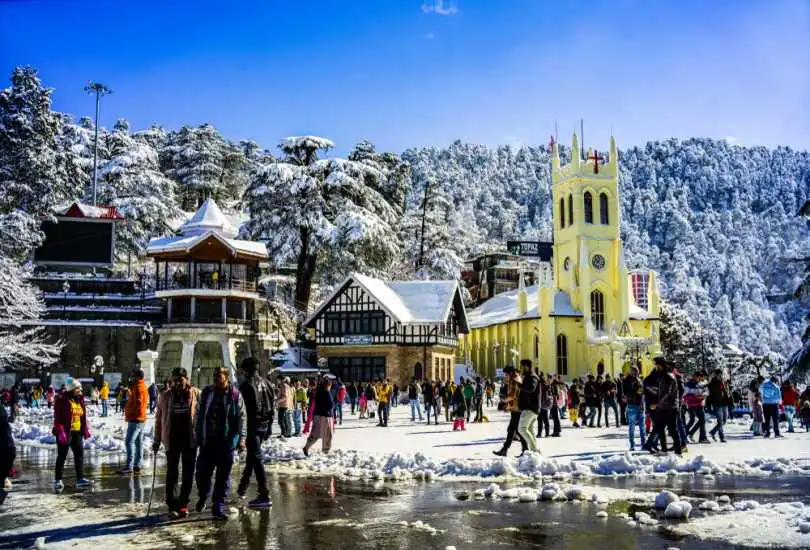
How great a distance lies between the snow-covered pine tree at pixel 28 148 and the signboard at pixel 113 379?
10.7 metres

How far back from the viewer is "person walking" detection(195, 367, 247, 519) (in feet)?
28.3

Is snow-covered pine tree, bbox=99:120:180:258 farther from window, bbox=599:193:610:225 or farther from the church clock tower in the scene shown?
window, bbox=599:193:610:225

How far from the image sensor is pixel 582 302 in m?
64.2

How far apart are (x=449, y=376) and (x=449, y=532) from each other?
144 ft

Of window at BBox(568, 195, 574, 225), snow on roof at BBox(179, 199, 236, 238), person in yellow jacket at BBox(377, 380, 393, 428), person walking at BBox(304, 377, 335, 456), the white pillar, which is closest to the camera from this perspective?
person walking at BBox(304, 377, 335, 456)

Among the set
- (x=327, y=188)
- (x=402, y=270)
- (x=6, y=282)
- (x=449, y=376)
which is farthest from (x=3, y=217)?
(x=402, y=270)

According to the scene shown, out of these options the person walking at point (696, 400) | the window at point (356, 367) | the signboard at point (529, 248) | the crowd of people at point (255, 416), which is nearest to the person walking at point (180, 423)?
the crowd of people at point (255, 416)

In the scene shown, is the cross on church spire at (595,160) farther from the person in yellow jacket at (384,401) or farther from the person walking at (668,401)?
the person walking at (668,401)

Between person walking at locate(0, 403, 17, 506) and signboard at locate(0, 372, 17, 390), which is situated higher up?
signboard at locate(0, 372, 17, 390)

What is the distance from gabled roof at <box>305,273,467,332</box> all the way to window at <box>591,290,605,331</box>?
17.7 metres

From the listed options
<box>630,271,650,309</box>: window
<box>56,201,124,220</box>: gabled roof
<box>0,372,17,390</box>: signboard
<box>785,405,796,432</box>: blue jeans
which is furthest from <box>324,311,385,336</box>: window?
<box>630,271,650,309</box>: window

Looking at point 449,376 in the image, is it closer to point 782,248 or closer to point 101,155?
point 101,155

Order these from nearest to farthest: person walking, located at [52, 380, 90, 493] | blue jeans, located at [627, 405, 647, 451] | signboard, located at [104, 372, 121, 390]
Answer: person walking, located at [52, 380, 90, 493] → blue jeans, located at [627, 405, 647, 451] → signboard, located at [104, 372, 121, 390]

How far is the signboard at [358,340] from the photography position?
47.0 m
